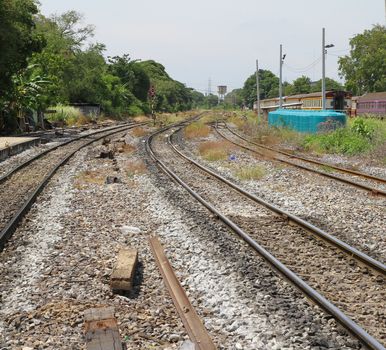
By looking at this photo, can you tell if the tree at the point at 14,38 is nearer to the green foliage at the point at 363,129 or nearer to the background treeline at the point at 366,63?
the green foliage at the point at 363,129

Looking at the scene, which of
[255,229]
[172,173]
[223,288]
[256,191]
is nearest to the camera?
[223,288]

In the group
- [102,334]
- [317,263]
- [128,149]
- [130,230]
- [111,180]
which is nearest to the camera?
[102,334]

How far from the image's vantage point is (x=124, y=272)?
5.79 metres

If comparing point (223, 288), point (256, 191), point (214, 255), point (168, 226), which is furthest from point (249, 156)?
point (223, 288)

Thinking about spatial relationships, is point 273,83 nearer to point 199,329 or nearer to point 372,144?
point 372,144

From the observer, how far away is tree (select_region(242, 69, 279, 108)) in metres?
144

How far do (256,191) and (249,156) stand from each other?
24.0ft

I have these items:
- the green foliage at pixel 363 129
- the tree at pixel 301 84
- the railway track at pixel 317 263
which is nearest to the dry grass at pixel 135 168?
the railway track at pixel 317 263

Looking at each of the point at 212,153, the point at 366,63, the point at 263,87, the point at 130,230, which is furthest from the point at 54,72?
the point at 263,87

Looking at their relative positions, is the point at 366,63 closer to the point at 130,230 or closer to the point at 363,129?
the point at 363,129

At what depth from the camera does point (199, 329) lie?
15.4 ft

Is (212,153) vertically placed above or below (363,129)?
below

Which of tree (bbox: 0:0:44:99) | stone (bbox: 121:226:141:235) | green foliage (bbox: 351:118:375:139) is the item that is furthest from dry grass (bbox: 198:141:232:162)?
tree (bbox: 0:0:44:99)

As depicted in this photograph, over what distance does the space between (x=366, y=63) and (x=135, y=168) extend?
76070mm
